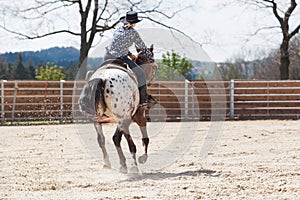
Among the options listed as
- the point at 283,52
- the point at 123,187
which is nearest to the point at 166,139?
the point at 123,187

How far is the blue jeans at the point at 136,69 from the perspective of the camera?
667cm

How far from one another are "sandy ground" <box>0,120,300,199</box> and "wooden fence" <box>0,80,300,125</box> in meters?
6.93

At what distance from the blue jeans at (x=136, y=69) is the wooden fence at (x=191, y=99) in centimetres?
1019

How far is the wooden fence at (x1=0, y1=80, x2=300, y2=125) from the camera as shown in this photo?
55.4ft

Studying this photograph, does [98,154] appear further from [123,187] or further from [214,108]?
[214,108]

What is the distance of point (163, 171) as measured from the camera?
651 cm

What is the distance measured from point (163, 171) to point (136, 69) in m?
1.40

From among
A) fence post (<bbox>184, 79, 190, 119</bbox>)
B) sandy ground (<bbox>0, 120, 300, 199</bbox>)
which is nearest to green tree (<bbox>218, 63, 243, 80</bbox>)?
fence post (<bbox>184, 79, 190, 119</bbox>)

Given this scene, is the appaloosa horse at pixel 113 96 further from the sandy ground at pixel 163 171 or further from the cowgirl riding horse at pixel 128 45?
the sandy ground at pixel 163 171

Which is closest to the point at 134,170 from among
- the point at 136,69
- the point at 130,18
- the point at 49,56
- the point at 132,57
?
the point at 136,69

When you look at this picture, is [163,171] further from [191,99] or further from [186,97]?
[191,99]

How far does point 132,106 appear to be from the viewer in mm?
6438

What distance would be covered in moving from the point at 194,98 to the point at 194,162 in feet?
37.0

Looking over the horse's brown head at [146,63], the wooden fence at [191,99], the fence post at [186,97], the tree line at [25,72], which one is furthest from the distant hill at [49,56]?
the horse's brown head at [146,63]
